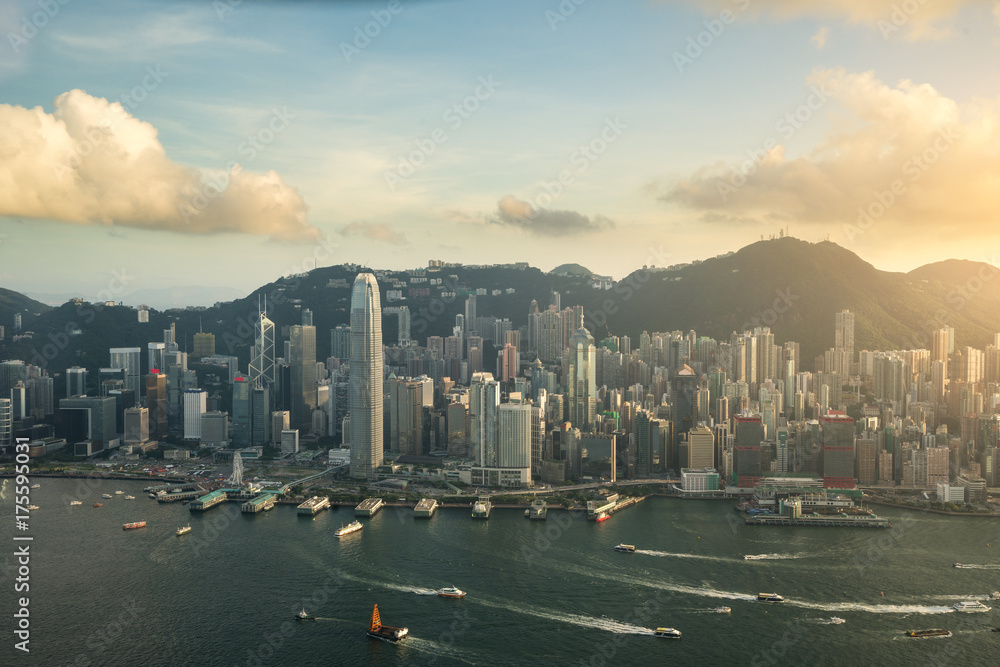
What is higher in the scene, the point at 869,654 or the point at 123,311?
the point at 123,311

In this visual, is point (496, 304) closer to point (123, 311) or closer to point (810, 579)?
point (123, 311)

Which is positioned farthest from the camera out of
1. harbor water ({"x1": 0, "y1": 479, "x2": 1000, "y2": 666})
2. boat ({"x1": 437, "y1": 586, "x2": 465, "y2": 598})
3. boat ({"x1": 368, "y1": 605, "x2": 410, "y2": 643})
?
boat ({"x1": 437, "y1": 586, "x2": 465, "y2": 598})

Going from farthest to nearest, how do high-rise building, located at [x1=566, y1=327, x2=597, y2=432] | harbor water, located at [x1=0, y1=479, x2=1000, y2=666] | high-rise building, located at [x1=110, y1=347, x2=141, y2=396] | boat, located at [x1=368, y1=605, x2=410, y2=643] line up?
high-rise building, located at [x1=110, y1=347, x2=141, y2=396] < high-rise building, located at [x1=566, y1=327, x2=597, y2=432] < boat, located at [x1=368, y1=605, x2=410, y2=643] < harbor water, located at [x1=0, y1=479, x2=1000, y2=666]

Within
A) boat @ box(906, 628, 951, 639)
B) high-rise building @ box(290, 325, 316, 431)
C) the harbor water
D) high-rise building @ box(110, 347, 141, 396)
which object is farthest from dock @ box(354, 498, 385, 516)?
high-rise building @ box(110, 347, 141, 396)

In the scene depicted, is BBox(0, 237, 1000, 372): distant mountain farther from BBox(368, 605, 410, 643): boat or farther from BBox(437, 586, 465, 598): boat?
BBox(368, 605, 410, 643): boat

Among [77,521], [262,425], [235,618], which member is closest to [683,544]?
[235,618]

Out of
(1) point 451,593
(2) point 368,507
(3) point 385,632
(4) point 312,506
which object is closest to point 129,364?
(4) point 312,506

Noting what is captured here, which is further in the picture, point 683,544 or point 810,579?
point 683,544
